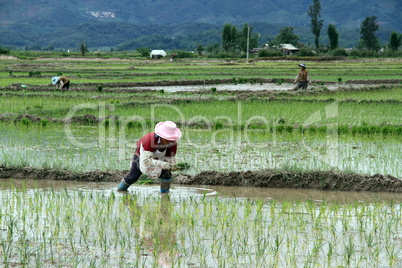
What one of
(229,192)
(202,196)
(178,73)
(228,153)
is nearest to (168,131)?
(202,196)

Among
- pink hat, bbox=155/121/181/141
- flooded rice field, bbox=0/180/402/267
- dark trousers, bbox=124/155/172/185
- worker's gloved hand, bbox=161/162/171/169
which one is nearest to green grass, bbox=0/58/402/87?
dark trousers, bbox=124/155/172/185

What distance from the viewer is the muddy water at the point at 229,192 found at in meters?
4.33

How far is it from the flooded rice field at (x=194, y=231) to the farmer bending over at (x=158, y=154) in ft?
0.74

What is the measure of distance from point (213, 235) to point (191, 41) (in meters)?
146

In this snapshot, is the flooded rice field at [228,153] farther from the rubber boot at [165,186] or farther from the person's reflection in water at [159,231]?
the person's reflection in water at [159,231]

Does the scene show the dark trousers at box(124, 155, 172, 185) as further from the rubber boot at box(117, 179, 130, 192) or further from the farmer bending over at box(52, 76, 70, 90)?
the farmer bending over at box(52, 76, 70, 90)

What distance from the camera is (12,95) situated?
1159 cm

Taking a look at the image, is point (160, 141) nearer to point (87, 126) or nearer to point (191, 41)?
point (87, 126)

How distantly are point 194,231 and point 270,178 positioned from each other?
1591 millimetres

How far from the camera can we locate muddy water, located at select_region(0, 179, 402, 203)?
4328mm

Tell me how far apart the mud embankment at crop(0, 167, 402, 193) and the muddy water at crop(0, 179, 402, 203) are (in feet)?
0.24

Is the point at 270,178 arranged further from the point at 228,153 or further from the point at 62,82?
the point at 62,82

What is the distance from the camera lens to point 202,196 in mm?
4332

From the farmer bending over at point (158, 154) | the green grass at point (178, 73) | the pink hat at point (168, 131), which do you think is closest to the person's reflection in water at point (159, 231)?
the farmer bending over at point (158, 154)
